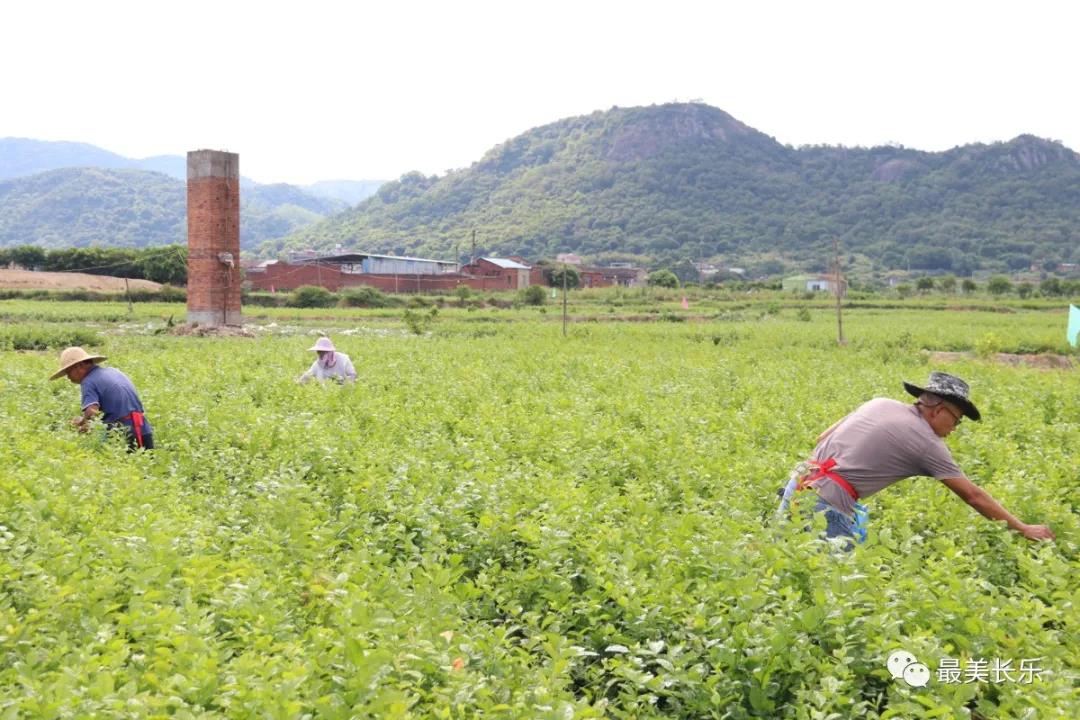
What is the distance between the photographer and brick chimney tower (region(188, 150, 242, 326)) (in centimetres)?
3116

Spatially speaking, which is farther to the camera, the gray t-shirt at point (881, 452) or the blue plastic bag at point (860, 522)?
the blue plastic bag at point (860, 522)

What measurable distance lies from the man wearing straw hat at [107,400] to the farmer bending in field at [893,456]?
20.0 ft

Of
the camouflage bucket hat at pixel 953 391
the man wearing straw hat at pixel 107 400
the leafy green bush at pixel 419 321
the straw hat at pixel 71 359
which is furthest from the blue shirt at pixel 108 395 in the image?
the leafy green bush at pixel 419 321

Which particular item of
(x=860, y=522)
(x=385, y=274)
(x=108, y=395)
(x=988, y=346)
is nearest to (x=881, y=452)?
(x=860, y=522)

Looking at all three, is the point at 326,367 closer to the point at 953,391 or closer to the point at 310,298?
the point at 953,391

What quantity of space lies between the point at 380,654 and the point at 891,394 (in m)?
11.5

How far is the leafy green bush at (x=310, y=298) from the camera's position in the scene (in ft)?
173

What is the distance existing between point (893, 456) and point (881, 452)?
0.24ft

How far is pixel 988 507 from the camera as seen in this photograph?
206 inches

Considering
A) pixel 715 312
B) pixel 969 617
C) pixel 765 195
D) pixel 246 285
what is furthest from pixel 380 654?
pixel 765 195

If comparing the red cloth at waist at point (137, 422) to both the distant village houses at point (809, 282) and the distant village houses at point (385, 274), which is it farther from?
the distant village houses at point (809, 282)

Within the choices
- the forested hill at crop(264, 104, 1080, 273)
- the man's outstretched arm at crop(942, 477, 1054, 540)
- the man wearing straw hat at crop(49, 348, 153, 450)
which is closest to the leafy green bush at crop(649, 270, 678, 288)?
the forested hill at crop(264, 104, 1080, 273)

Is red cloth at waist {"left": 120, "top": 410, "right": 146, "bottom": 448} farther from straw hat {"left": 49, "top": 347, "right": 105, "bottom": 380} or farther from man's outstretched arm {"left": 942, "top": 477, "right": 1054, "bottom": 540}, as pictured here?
man's outstretched arm {"left": 942, "top": 477, "right": 1054, "bottom": 540}

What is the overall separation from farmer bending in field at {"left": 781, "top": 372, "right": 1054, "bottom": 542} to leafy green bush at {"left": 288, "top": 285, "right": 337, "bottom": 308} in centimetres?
4995
